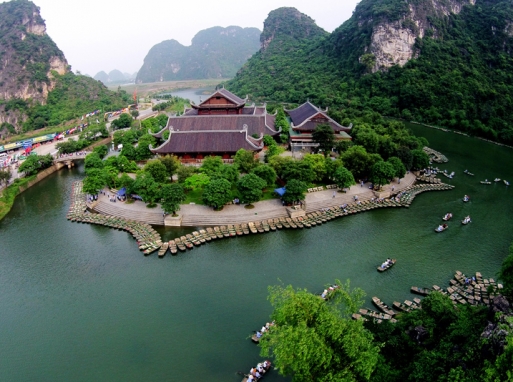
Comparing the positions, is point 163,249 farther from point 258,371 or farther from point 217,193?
point 258,371

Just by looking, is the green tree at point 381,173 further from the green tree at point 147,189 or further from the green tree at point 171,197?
the green tree at point 147,189

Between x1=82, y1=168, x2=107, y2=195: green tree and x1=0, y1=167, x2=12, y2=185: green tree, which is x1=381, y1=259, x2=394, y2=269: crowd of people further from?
x1=0, y1=167, x2=12, y2=185: green tree

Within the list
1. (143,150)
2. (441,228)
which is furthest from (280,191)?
(143,150)

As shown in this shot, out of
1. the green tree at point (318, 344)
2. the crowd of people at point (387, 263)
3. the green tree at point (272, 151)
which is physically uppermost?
the green tree at point (272, 151)

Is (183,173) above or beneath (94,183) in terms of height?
above

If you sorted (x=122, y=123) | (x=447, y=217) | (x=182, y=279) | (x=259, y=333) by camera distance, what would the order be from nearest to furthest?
(x=259, y=333) < (x=182, y=279) < (x=447, y=217) < (x=122, y=123)

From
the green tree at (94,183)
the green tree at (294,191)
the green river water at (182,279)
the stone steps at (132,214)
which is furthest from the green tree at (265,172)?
the green tree at (94,183)
